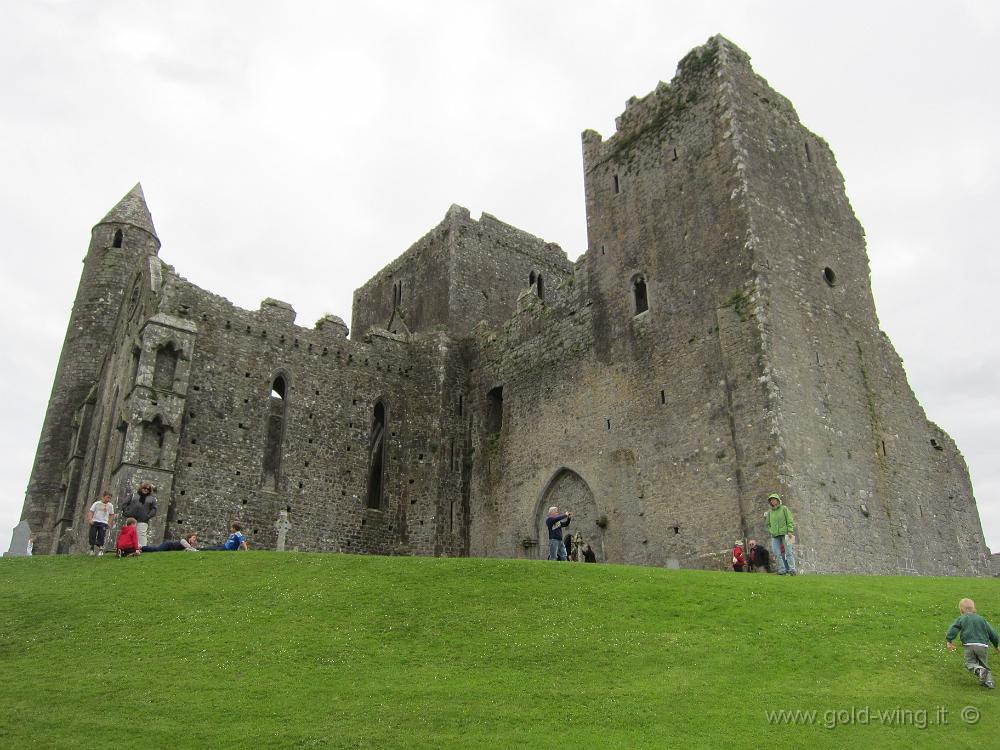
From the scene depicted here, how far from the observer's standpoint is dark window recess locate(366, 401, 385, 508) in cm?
2649

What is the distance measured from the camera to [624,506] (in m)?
21.4

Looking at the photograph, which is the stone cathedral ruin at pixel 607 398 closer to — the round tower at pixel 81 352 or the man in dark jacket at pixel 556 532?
the round tower at pixel 81 352

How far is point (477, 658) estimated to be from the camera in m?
10.5

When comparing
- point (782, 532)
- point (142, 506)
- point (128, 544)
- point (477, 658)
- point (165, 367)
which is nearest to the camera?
Answer: point (477, 658)

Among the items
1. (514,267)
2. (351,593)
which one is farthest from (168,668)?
(514,267)

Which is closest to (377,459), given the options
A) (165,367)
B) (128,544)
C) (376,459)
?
(376,459)

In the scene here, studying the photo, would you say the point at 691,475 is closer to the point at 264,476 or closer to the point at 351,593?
the point at 351,593

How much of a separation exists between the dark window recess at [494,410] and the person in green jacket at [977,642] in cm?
1826

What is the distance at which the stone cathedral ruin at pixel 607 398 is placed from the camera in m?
19.5

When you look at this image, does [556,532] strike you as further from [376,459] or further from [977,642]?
[376,459]

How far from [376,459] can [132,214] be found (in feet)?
41.3

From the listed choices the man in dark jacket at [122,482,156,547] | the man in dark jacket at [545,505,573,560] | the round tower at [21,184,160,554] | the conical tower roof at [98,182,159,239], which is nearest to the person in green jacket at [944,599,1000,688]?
the man in dark jacket at [545,505,573,560]

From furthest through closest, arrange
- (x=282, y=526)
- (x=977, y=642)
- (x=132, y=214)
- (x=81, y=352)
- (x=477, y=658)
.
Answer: (x=132, y=214)
(x=81, y=352)
(x=282, y=526)
(x=477, y=658)
(x=977, y=642)

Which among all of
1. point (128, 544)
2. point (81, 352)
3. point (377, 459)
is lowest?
point (128, 544)
